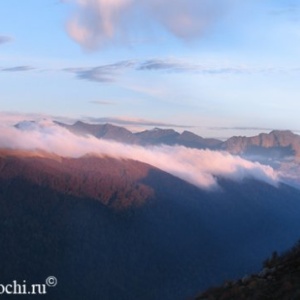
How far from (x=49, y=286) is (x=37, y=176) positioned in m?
69.4

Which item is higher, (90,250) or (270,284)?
(270,284)

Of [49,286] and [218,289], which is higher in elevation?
[218,289]

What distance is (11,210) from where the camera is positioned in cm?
17362

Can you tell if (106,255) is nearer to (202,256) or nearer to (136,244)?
(136,244)

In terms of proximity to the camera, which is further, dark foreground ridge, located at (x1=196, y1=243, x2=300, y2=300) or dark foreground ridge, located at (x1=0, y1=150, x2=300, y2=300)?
dark foreground ridge, located at (x1=0, y1=150, x2=300, y2=300)

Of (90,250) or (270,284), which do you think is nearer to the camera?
(270,284)

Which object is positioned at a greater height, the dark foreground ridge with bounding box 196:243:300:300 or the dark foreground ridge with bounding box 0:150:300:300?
the dark foreground ridge with bounding box 196:243:300:300

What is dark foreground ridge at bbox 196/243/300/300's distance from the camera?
24828 millimetres

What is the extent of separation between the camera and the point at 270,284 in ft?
87.2

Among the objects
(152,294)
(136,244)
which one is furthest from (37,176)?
(152,294)

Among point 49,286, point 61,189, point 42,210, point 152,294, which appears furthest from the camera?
point 61,189

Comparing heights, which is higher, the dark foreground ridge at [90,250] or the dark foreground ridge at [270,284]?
the dark foreground ridge at [270,284]

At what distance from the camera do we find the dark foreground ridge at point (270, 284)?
24828 millimetres

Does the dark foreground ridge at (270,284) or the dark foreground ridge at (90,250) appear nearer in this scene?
the dark foreground ridge at (270,284)
